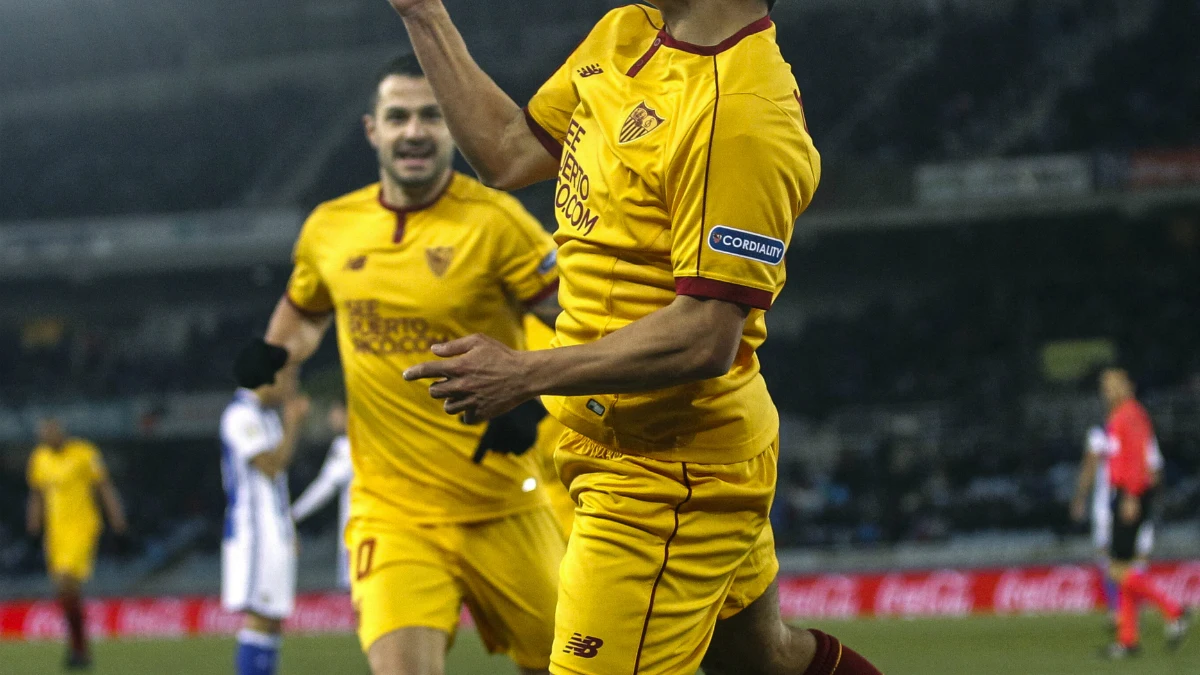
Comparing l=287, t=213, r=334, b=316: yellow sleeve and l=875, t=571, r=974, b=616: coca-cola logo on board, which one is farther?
l=875, t=571, r=974, b=616: coca-cola logo on board

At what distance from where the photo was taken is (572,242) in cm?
328

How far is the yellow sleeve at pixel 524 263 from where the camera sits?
16.0 ft

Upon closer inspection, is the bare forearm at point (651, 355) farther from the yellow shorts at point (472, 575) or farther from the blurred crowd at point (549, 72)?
the blurred crowd at point (549, 72)

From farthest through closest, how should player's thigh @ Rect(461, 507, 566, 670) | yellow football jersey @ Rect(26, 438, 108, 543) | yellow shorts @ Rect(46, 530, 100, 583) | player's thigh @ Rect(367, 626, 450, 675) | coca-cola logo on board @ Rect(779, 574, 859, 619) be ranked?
coca-cola logo on board @ Rect(779, 574, 859, 619), yellow football jersey @ Rect(26, 438, 108, 543), yellow shorts @ Rect(46, 530, 100, 583), player's thigh @ Rect(461, 507, 566, 670), player's thigh @ Rect(367, 626, 450, 675)

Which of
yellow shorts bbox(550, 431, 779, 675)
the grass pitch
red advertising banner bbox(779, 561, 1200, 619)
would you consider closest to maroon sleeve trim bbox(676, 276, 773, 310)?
yellow shorts bbox(550, 431, 779, 675)

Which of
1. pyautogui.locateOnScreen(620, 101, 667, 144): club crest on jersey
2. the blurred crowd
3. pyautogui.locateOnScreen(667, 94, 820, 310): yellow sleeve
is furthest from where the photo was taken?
the blurred crowd

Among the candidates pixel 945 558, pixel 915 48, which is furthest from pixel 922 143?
pixel 945 558

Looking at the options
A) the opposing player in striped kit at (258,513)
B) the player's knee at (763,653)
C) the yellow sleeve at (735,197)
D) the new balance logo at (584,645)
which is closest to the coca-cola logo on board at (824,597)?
the opposing player in striped kit at (258,513)

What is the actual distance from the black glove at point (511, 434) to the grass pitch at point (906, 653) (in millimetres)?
6264

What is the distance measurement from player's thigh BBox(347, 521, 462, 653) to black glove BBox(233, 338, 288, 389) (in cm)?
59

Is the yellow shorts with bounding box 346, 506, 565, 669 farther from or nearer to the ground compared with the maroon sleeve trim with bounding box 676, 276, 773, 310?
nearer to the ground

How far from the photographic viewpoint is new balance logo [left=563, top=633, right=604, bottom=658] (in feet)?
10.3

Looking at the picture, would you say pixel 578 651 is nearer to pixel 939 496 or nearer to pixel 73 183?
pixel 939 496

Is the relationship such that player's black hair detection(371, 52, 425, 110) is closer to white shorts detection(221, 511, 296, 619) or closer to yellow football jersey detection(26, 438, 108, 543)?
white shorts detection(221, 511, 296, 619)
